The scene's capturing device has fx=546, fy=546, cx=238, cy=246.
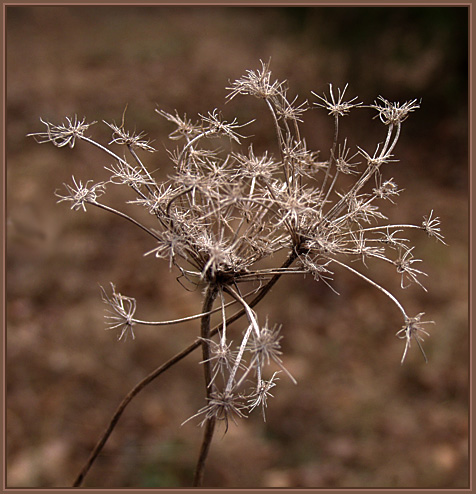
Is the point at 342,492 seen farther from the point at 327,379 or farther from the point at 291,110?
the point at 327,379

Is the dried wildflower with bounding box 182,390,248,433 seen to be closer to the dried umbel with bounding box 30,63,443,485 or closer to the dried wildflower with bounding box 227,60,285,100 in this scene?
the dried umbel with bounding box 30,63,443,485

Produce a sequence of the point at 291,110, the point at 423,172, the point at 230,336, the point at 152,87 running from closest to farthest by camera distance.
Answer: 1. the point at 291,110
2. the point at 230,336
3. the point at 423,172
4. the point at 152,87

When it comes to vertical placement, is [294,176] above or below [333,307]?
above

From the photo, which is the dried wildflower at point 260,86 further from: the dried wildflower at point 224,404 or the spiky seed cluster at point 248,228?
the dried wildflower at point 224,404

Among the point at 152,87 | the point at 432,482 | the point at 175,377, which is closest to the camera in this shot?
the point at 432,482

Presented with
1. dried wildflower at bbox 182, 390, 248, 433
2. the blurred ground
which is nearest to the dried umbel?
dried wildflower at bbox 182, 390, 248, 433

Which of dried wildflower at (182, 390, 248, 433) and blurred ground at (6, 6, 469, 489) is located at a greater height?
dried wildflower at (182, 390, 248, 433)

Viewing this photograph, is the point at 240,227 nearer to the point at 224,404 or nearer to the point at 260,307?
the point at 224,404

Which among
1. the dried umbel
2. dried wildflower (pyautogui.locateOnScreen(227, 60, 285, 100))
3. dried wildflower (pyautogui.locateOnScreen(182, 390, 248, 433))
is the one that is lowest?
dried wildflower (pyautogui.locateOnScreen(182, 390, 248, 433))

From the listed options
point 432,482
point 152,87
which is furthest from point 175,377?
point 152,87
